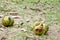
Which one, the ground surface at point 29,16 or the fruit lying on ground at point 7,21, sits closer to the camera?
the ground surface at point 29,16

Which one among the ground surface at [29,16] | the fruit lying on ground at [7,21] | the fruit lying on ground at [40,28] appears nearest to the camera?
the fruit lying on ground at [40,28]

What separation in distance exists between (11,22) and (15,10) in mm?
1808

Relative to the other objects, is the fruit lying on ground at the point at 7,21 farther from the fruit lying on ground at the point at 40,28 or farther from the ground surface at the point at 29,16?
the fruit lying on ground at the point at 40,28

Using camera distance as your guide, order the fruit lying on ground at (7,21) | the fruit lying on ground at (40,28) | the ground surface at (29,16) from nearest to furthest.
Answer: the fruit lying on ground at (40,28) < the ground surface at (29,16) < the fruit lying on ground at (7,21)

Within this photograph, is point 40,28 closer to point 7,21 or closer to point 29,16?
point 7,21

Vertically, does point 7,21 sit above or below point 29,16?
above

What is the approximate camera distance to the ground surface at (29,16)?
15.8ft

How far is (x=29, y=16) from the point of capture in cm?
638

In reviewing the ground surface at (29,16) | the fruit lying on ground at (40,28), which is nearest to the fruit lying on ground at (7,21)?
the ground surface at (29,16)

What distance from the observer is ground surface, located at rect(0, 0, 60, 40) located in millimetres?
4812

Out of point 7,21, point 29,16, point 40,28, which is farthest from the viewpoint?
point 29,16

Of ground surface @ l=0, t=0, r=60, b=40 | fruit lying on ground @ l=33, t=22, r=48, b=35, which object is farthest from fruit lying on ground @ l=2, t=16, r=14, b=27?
fruit lying on ground @ l=33, t=22, r=48, b=35

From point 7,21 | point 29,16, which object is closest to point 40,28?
point 7,21

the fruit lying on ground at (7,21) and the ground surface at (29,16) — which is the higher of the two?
the fruit lying on ground at (7,21)
